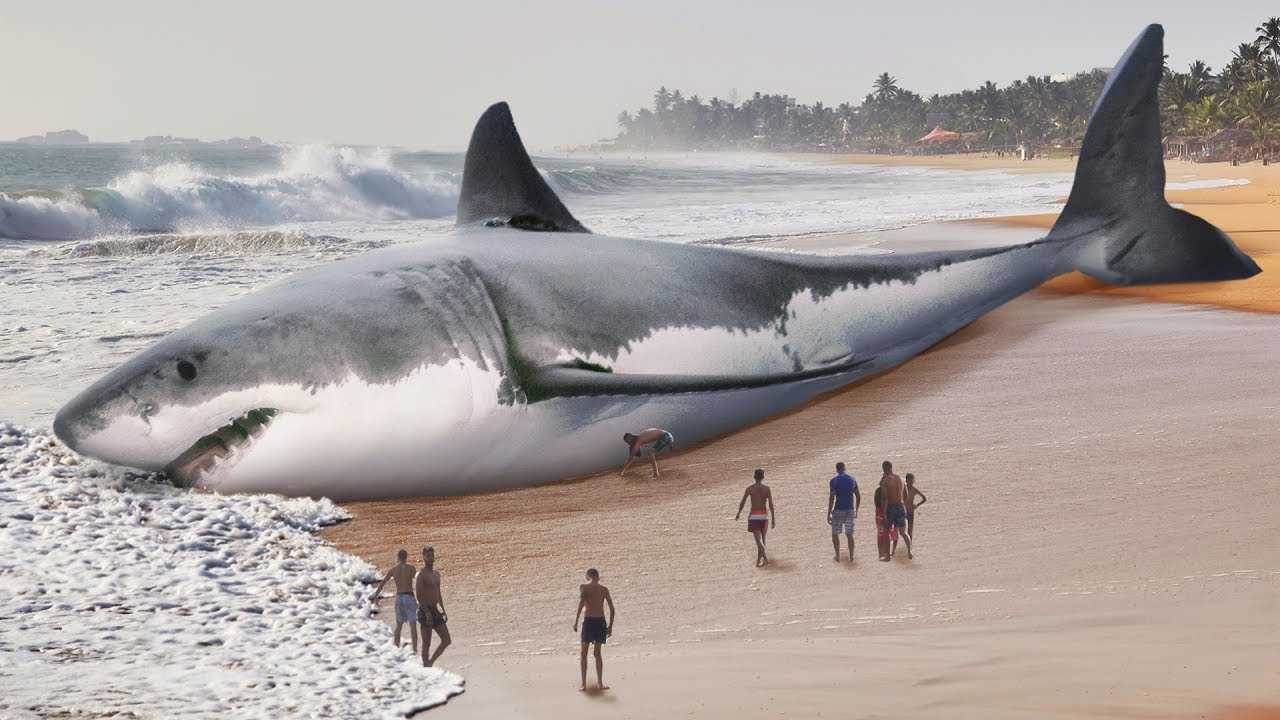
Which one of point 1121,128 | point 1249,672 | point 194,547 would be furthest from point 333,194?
point 1249,672

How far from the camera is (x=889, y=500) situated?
5734 mm

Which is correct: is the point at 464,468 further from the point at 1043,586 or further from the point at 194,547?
the point at 1043,586

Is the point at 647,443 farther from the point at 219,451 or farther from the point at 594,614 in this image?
the point at 594,614

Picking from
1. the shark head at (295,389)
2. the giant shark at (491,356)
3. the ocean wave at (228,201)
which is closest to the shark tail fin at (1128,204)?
the giant shark at (491,356)

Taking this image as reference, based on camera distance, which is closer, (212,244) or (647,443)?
(647,443)

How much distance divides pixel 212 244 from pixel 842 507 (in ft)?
78.7

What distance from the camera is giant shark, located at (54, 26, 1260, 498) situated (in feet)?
20.9

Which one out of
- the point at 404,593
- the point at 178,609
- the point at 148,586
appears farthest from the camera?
the point at 148,586

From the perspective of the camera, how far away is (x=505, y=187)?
8.50 m

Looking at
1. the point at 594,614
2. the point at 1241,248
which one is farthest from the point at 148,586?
the point at 1241,248

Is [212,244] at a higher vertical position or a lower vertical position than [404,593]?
higher

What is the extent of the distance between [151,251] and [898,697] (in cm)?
2351

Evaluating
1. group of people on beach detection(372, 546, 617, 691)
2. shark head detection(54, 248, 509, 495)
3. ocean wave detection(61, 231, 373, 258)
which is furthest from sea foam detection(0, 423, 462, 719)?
ocean wave detection(61, 231, 373, 258)

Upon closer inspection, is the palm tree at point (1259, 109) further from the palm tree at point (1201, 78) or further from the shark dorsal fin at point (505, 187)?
the shark dorsal fin at point (505, 187)
